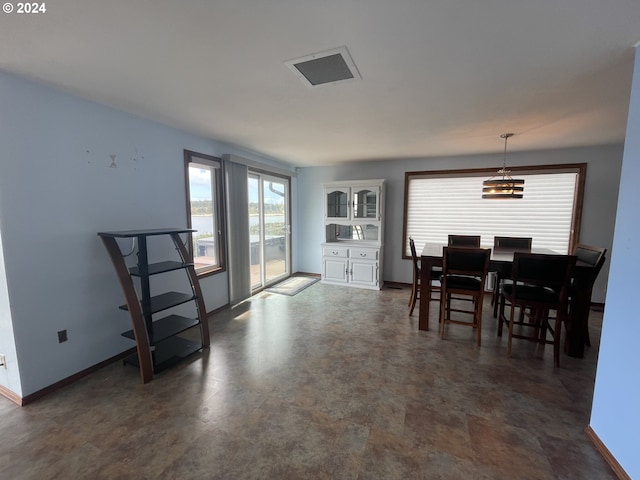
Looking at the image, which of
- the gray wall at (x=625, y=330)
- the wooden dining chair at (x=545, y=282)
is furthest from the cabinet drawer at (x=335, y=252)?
the gray wall at (x=625, y=330)

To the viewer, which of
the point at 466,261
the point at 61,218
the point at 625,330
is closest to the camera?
the point at 625,330

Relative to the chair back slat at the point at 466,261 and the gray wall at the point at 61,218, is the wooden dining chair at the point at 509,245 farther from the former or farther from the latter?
the gray wall at the point at 61,218

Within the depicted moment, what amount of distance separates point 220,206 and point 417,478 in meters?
3.37

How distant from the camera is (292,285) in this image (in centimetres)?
502

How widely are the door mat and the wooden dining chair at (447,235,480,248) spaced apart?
8.20ft

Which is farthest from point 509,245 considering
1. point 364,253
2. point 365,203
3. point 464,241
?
point 365,203

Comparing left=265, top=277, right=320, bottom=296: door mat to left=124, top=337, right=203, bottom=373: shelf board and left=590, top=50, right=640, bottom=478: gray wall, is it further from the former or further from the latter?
left=590, top=50, right=640, bottom=478: gray wall

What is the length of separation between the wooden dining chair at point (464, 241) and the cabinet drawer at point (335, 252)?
1.73 m

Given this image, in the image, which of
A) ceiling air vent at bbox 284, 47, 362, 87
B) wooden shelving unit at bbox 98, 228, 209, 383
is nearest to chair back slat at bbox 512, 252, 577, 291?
ceiling air vent at bbox 284, 47, 362, 87

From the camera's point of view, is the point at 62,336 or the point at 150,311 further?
the point at 150,311

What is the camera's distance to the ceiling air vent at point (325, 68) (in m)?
1.60

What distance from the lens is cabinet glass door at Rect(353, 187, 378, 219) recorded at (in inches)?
189

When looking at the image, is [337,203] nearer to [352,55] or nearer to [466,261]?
[466,261]

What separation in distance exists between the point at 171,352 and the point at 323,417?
5.31 ft
